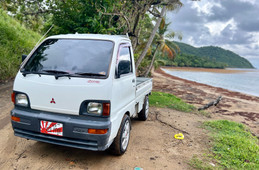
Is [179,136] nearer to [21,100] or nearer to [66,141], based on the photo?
[66,141]

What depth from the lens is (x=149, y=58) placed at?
981 inches

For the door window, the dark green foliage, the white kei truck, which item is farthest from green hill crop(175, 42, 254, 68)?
the white kei truck

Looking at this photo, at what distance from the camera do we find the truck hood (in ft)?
9.84

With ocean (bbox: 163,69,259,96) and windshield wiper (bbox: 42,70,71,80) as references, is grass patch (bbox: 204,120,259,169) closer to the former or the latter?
windshield wiper (bbox: 42,70,71,80)

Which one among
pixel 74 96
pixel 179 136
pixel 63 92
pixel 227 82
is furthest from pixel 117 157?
pixel 227 82

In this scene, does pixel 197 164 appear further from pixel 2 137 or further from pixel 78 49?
pixel 2 137

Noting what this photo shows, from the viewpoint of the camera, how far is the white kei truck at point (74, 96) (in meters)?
3.00

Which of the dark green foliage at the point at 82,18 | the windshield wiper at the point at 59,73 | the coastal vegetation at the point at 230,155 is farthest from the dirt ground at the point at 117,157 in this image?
the dark green foliage at the point at 82,18

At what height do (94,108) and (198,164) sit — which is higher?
(94,108)

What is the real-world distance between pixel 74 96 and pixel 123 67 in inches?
44.1

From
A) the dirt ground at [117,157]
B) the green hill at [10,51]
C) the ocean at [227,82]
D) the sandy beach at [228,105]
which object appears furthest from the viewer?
the ocean at [227,82]

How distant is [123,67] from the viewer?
379cm

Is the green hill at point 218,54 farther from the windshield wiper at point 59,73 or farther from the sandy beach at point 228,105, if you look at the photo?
the windshield wiper at point 59,73

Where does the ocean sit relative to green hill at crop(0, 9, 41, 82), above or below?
below
